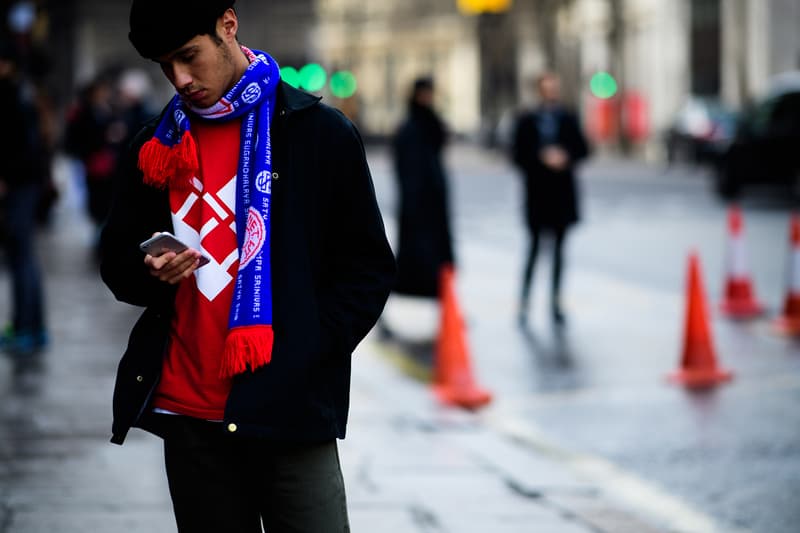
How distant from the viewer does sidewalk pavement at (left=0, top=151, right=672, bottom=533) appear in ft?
18.2

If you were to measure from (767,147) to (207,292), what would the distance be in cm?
2273

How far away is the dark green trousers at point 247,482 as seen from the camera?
311 cm

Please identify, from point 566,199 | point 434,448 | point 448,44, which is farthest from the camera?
point 448,44

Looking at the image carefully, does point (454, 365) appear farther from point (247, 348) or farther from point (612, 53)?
point (612, 53)

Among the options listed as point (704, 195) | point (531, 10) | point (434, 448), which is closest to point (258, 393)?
point (434, 448)

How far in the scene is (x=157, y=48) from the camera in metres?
3.02

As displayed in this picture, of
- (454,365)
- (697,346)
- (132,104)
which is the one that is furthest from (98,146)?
(697,346)

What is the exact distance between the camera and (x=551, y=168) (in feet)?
37.6

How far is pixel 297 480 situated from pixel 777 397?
19.1 feet

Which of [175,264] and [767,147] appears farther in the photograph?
[767,147]

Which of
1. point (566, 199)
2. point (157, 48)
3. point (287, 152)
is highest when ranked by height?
point (157, 48)

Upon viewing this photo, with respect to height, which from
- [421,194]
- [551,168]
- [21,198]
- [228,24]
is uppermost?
[228,24]

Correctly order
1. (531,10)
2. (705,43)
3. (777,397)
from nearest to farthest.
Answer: (777,397) → (705,43) → (531,10)

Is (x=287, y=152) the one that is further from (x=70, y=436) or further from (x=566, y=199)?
(x=566, y=199)
